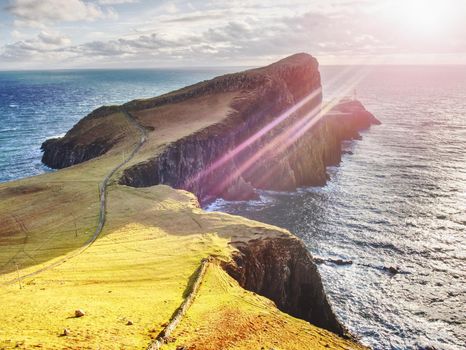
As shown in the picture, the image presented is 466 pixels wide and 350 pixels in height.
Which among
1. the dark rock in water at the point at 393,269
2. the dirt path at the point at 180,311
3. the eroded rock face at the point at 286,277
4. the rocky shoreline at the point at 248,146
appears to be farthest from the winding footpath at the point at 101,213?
the dark rock in water at the point at 393,269

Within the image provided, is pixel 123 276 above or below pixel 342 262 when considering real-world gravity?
above

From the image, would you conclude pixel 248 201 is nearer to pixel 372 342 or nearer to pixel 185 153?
pixel 185 153

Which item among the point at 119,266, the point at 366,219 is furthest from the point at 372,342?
the point at 366,219

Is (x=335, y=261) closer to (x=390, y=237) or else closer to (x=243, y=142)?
(x=390, y=237)

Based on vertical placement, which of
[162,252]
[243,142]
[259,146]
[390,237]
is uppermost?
[243,142]

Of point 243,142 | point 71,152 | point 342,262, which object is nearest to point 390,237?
point 342,262

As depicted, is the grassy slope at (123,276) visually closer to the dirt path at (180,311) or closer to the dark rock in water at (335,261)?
the dirt path at (180,311)
